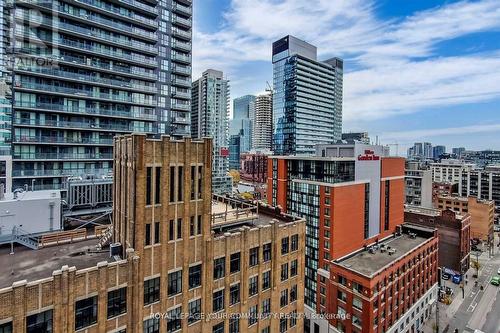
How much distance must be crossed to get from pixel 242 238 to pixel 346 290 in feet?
104

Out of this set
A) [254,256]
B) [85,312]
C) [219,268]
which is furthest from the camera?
[254,256]

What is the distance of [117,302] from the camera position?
19156 millimetres

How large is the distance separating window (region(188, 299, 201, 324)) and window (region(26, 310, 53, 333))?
Answer: 369 inches

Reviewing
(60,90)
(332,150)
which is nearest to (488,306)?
(332,150)

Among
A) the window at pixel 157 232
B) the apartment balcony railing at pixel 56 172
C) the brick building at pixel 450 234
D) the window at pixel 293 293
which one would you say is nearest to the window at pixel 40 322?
the window at pixel 157 232

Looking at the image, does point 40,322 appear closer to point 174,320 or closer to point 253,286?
point 174,320

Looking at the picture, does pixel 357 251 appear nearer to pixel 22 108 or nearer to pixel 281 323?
pixel 281 323

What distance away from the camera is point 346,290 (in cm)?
4725

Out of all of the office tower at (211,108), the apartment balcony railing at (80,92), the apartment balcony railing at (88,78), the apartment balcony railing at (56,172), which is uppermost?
the office tower at (211,108)

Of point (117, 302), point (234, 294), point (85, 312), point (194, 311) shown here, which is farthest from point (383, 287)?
point (85, 312)

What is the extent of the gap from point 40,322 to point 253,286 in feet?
53.3

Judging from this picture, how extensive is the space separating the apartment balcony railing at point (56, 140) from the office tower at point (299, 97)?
131m

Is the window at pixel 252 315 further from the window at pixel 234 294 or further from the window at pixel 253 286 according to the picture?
the window at pixel 234 294

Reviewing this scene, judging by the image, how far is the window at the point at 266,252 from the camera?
2688 cm
